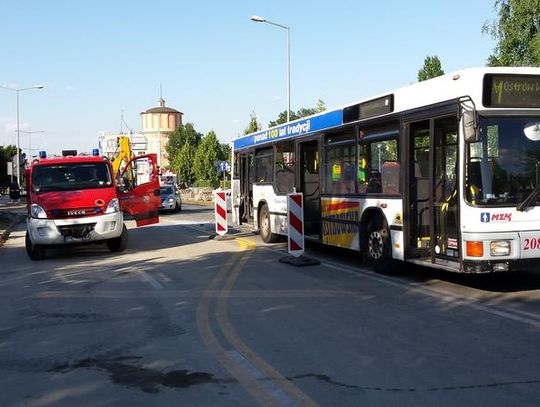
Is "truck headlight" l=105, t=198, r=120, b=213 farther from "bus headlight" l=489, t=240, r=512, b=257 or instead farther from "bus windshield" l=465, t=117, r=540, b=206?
"bus headlight" l=489, t=240, r=512, b=257

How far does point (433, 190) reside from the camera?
9.34 metres

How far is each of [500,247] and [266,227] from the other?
9.05 m

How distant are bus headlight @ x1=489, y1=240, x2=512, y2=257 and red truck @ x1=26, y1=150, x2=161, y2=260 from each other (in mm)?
9222

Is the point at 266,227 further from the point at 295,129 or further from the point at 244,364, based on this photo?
the point at 244,364

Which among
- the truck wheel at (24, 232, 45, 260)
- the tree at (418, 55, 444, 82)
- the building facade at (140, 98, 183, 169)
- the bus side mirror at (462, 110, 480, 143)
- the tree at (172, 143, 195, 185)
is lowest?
the truck wheel at (24, 232, 45, 260)

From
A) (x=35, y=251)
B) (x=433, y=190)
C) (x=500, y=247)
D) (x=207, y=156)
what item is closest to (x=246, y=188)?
(x=35, y=251)

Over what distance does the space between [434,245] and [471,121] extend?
6.53 ft

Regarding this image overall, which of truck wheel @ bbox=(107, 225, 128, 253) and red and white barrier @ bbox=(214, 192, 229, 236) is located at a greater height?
red and white barrier @ bbox=(214, 192, 229, 236)

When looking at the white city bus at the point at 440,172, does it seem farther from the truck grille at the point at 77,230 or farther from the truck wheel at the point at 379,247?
the truck grille at the point at 77,230

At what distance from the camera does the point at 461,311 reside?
26.3ft

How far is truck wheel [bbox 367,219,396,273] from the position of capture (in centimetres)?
1064

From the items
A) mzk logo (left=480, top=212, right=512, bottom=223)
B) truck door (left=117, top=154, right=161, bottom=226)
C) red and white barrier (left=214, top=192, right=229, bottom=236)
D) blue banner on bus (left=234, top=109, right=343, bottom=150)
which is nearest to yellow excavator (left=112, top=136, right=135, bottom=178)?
blue banner on bus (left=234, top=109, right=343, bottom=150)

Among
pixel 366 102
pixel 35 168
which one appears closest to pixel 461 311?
pixel 366 102

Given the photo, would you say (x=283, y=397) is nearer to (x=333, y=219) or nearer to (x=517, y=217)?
(x=517, y=217)
